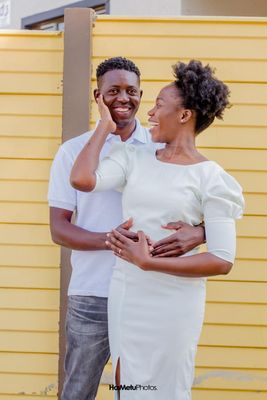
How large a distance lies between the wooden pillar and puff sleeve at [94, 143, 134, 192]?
4.41ft

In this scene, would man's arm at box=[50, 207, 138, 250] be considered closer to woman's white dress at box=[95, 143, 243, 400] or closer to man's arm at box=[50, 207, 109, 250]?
man's arm at box=[50, 207, 109, 250]

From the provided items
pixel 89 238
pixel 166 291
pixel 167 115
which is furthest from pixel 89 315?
pixel 167 115

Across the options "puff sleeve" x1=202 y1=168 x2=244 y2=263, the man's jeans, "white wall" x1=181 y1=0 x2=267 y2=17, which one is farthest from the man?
"white wall" x1=181 y1=0 x2=267 y2=17

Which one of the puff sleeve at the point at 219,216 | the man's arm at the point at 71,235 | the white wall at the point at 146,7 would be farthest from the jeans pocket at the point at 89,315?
the white wall at the point at 146,7

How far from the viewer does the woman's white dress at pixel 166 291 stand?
92.0 inches

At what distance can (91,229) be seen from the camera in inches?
108

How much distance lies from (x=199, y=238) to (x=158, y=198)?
0.66 ft

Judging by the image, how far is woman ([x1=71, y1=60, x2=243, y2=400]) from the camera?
233 centimetres

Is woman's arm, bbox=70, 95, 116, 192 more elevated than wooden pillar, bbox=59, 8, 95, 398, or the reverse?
wooden pillar, bbox=59, 8, 95, 398

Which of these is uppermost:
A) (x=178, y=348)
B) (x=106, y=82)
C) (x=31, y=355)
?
(x=106, y=82)

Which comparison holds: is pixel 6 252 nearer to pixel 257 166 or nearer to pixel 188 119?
pixel 257 166

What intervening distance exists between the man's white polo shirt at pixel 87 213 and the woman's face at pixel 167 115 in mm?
351

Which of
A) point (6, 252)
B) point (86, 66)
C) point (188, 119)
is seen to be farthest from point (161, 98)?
point (6, 252)

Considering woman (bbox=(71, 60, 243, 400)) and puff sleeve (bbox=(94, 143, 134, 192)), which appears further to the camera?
puff sleeve (bbox=(94, 143, 134, 192))
